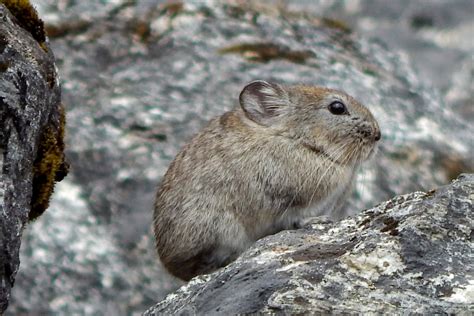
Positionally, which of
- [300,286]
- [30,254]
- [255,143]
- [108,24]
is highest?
[300,286]

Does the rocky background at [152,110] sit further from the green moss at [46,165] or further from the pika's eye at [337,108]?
the green moss at [46,165]

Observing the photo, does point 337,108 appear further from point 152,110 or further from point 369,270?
point 152,110

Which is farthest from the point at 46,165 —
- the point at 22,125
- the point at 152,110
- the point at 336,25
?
the point at 336,25

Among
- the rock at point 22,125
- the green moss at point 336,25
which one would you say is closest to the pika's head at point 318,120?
the rock at point 22,125

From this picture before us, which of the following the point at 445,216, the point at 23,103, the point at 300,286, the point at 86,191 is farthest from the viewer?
the point at 86,191

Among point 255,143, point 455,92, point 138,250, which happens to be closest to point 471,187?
point 255,143

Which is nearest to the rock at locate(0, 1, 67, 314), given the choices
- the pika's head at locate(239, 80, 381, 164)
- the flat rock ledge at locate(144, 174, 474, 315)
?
the flat rock ledge at locate(144, 174, 474, 315)

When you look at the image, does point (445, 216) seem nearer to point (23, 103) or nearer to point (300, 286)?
point (300, 286)
